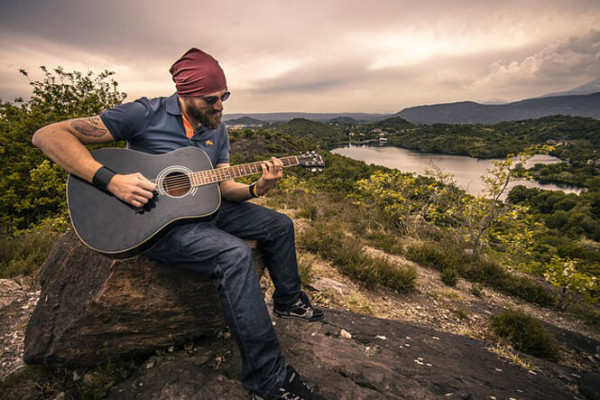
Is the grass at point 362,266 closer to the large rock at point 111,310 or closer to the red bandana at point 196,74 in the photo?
the large rock at point 111,310

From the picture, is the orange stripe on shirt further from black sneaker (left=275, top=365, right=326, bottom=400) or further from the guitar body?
black sneaker (left=275, top=365, right=326, bottom=400)

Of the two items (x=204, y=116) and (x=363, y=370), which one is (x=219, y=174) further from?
(x=363, y=370)

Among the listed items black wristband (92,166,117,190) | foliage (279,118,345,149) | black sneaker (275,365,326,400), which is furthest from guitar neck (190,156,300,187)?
foliage (279,118,345,149)

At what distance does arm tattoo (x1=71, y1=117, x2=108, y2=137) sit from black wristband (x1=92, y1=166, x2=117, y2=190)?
35 cm

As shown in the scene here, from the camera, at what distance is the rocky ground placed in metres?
1.92

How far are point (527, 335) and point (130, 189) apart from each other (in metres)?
5.36

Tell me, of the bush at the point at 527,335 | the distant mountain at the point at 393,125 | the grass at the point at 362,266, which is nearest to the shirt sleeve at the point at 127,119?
the grass at the point at 362,266

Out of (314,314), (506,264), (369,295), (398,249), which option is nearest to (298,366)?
(314,314)

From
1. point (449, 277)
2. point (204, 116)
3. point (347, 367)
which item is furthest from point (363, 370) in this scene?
point (449, 277)

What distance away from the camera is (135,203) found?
1923mm

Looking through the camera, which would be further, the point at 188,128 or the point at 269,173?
the point at 269,173

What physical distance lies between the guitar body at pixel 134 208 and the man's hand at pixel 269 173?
20.2 inches

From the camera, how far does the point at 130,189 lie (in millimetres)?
1920

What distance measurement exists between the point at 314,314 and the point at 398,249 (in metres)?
4.48
